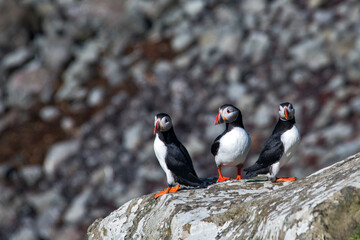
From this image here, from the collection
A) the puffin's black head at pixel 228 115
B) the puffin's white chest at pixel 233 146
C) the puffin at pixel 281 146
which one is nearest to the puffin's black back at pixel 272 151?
the puffin at pixel 281 146

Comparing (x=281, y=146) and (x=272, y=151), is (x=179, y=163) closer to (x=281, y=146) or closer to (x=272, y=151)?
(x=272, y=151)

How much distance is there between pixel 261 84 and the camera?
837 inches

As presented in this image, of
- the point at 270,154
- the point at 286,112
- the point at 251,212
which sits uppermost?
the point at 286,112

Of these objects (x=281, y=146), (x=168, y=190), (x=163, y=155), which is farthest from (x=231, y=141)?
(x=168, y=190)

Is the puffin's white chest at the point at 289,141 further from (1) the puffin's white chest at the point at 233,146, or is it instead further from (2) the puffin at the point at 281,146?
(1) the puffin's white chest at the point at 233,146

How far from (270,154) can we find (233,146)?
68cm

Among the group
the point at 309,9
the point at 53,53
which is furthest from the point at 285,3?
the point at 53,53

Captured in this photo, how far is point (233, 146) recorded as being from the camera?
9.71 m

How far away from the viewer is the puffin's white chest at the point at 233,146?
9719 millimetres

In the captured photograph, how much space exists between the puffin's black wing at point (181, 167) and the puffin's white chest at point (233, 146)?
2.08ft

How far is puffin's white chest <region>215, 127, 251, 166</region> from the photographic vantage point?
972 centimetres

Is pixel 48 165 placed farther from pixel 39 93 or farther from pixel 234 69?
pixel 234 69

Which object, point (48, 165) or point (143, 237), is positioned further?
point (48, 165)

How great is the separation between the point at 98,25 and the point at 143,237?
19.0 meters
